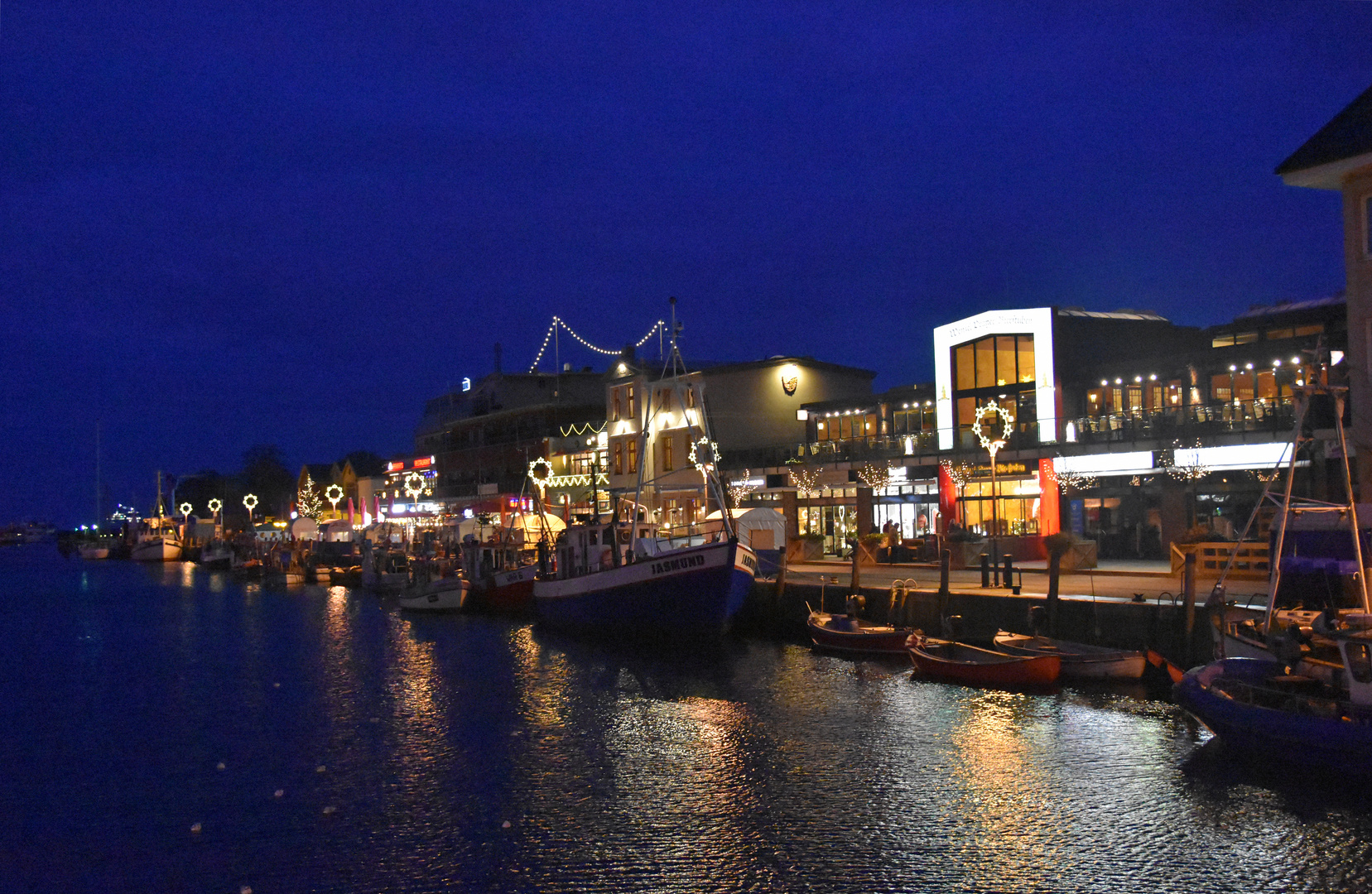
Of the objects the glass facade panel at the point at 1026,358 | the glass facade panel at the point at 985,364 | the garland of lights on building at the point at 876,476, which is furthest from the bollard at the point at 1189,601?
the garland of lights on building at the point at 876,476

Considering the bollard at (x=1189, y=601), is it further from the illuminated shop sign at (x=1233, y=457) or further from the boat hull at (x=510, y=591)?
the boat hull at (x=510, y=591)

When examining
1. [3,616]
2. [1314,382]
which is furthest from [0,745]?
[3,616]

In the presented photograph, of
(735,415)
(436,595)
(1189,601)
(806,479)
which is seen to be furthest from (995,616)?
(735,415)

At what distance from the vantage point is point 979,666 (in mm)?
26594

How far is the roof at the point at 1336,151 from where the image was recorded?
1237 inches

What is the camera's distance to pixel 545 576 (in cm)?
4541

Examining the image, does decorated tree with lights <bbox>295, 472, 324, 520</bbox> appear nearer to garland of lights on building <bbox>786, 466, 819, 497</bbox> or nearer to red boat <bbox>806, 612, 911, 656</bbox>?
garland of lights on building <bbox>786, 466, 819, 497</bbox>

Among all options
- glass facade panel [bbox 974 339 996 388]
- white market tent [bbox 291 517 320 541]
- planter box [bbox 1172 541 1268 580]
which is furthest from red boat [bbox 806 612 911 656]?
white market tent [bbox 291 517 320 541]

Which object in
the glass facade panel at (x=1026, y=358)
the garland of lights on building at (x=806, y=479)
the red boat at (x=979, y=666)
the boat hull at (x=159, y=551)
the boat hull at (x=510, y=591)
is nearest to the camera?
the red boat at (x=979, y=666)

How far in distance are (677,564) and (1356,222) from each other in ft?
72.4

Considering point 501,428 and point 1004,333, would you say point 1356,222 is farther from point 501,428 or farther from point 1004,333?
point 501,428

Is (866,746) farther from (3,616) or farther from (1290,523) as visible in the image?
(3,616)

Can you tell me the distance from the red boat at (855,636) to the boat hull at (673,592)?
2.97 meters

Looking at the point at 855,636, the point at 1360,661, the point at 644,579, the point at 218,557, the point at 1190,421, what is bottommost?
the point at 218,557
